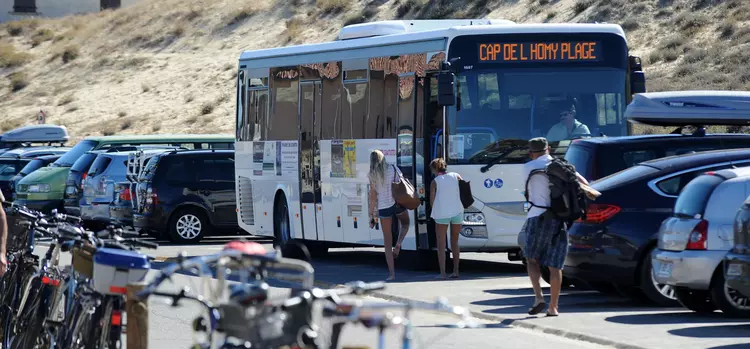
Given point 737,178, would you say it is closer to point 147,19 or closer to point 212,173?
point 212,173

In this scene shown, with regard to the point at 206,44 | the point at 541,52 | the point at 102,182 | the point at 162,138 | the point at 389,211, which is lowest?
the point at 389,211

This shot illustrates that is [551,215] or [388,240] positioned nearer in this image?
[551,215]

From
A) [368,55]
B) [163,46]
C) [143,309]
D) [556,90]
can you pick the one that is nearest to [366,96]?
[368,55]

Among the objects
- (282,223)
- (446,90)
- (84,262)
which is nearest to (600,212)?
(446,90)

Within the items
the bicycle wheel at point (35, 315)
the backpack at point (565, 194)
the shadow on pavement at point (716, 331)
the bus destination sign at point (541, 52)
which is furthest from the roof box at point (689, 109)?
the bicycle wheel at point (35, 315)

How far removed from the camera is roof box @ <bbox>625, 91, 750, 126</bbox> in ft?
52.4

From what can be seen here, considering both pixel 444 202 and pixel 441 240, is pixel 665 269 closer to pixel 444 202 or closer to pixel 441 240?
pixel 444 202

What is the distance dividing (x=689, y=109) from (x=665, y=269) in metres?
4.48

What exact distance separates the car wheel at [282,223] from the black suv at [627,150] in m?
7.36

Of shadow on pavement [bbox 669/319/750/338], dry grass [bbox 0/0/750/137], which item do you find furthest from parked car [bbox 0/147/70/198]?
shadow on pavement [bbox 669/319/750/338]

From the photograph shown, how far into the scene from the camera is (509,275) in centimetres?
1798

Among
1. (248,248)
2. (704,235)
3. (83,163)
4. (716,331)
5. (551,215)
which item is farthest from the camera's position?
(83,163)

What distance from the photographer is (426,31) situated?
17953mm

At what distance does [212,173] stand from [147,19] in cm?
5457
